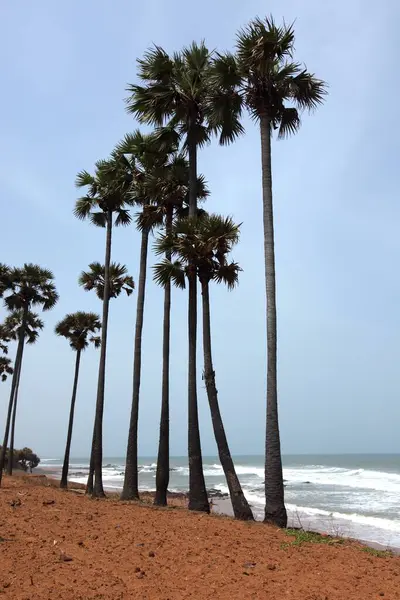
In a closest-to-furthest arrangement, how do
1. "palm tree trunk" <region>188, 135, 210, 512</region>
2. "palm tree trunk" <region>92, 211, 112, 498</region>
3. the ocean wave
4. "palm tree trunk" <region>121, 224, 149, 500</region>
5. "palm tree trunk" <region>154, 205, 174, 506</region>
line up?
"palm tree trunk" <region>188, 135, 210, 512</region> → "palm tree trunk" <region>154, 205, 174, 506</region> → "palm tree trunk" <region>121, 224, 149, 500</region> → "palm tree trunk" <region>92, 211, 112, 498</region> → the ocean wave

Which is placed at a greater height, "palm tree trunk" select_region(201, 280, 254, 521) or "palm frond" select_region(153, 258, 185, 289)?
"palm frond" select_region(153, 258, 185, 289)

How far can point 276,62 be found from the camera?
12375mm

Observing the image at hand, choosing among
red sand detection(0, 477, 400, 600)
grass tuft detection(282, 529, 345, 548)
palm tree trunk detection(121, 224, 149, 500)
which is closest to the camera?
red sand detection(0, 477, 400, 600)

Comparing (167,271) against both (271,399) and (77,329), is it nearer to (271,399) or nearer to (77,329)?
(271,399)

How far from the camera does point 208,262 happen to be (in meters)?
14.0

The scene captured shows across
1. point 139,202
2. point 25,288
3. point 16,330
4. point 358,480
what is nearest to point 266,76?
point 139,202

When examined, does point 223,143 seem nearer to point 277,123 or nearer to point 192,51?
point 277,123

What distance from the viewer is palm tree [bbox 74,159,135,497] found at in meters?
18.7

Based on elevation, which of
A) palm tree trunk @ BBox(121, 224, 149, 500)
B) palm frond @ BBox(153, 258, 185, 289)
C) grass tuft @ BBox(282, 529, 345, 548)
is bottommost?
grass tuft @ BBox(282, 529, 345, 548)

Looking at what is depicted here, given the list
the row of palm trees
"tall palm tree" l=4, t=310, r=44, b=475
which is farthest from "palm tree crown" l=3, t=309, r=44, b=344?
the row of palm trees

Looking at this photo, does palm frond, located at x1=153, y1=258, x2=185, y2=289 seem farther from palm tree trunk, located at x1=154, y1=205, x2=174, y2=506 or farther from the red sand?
the red sand

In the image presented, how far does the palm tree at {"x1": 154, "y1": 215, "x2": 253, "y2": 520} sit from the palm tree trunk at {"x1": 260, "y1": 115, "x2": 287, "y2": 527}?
1361mm

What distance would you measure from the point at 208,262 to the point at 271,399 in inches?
177

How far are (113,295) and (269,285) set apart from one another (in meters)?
12.3
